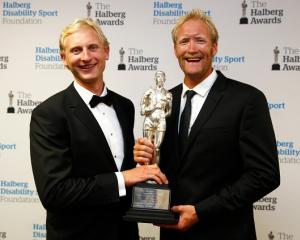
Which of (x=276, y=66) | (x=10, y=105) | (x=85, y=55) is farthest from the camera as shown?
(x=10, y=105)

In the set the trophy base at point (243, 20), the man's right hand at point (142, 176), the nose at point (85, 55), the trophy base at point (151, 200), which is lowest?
the trophy base at point (151, 200)

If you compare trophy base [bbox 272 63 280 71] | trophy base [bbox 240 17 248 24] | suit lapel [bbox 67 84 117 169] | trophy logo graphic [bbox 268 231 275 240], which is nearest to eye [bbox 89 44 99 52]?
suit lapel [bbox 67 84 117 169]

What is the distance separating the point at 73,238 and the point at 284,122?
1.82 metres

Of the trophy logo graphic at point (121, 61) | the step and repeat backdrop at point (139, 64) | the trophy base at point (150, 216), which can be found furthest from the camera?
the trophy logo graphic at point (121, 61)

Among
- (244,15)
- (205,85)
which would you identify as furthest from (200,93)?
(244,15)

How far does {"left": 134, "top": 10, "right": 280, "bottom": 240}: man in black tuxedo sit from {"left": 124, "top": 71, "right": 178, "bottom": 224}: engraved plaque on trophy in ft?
0.21

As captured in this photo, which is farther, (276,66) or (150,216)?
(276,66)

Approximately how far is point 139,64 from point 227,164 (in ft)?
4.65

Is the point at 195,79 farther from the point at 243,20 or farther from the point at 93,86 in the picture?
the point at 243,20

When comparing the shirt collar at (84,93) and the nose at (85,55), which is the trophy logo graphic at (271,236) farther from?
the nose at (85,55)

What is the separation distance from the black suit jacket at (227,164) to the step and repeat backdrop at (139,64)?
1128mm

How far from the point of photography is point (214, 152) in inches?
67.8

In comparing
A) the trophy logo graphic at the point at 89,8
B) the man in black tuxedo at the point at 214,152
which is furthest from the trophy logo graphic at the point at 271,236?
the trophy logo graphic at the point at 89,8

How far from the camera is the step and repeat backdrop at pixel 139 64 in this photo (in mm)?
2803
